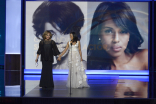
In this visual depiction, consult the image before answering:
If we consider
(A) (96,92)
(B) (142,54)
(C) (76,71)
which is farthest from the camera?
(B) (142,54)

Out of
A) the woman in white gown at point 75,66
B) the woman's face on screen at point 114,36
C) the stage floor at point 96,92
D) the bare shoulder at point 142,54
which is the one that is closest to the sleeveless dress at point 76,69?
the woman in white gown at point 75,66

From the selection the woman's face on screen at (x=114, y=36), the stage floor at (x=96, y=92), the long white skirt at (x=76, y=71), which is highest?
the woman's face on screen at (x=114, y=36)

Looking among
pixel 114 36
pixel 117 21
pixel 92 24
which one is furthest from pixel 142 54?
pixel 92 24

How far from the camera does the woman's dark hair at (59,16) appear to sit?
11531 millimetres

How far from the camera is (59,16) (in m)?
11.6

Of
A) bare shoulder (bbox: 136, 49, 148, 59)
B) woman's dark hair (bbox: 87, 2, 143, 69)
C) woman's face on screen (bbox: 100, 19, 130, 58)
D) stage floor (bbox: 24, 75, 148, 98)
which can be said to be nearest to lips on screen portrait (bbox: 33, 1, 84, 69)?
woman's dark hair (bbox: 87, 2, 143, 69)

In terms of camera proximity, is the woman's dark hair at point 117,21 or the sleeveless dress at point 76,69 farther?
the woman's dark hair at point 117,21

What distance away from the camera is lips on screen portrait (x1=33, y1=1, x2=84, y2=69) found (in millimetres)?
11531

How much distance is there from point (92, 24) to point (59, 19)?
5.31 ft

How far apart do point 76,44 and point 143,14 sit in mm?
5938

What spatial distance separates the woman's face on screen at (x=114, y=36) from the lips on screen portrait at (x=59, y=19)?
3.83 feet

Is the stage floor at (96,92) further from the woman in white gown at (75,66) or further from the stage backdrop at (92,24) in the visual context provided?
the stage backdrop at (92,24)

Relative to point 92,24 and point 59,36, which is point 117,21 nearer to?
point 92,24
